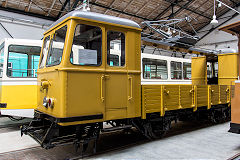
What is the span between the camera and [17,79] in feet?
25.5

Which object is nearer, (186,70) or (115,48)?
(115,48)

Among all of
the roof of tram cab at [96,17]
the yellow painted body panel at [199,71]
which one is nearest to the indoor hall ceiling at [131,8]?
the yellow painted body panel at [199,71]

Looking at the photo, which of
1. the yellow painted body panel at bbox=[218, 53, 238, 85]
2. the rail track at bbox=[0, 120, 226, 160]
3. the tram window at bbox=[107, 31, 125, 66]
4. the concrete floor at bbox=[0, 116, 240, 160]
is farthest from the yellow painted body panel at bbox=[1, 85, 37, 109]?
the yellow painted body panel at bbox=[218, 53, 238, 85]

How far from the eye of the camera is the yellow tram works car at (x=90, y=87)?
428cm

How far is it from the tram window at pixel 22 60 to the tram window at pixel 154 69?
5.53 m

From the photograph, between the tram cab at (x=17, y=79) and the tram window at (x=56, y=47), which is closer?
the tram window at (x=56, y=47)

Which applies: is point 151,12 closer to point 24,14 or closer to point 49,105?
point 24,14

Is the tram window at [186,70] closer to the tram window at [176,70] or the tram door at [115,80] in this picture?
the tram window at [176,70]

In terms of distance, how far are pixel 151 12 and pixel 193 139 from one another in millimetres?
13562

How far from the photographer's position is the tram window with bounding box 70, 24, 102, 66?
14.5 ft

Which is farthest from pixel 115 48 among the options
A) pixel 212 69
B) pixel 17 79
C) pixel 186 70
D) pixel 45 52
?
pixel 186 70

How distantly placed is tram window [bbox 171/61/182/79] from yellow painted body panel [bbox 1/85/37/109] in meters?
8.20

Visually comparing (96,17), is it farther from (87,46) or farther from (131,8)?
(131,8)

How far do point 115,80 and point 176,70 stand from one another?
9.16 metres
